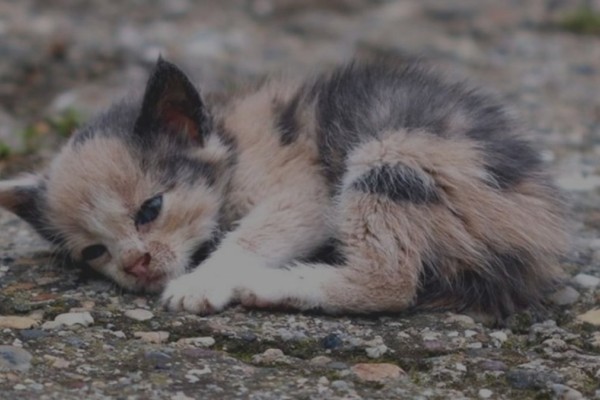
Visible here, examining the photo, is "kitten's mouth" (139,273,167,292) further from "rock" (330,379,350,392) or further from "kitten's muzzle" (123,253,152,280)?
"rock" (330,379,350,392)

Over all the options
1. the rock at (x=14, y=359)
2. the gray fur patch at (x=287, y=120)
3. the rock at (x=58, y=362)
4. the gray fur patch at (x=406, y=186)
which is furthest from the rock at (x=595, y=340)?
the rock at (x=14, y=359)

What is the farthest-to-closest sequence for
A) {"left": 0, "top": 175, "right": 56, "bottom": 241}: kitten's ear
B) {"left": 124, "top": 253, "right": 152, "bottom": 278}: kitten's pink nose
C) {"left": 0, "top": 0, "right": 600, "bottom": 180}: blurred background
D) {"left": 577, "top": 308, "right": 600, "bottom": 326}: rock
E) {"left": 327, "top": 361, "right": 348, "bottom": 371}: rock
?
1. {"left": 0, "top": 0, "right": 600, "bottom": 180}: blurred background
2. {"left": 0, "top": 175, "right": 56, "bottom": 241}: kitten's ear
3. {"left": 124, "top": 253, "right": 152, "bottom": 278}: kitten's pink nose
4. {"left": 577, "top": 308, "right": 600, "bottom": 326}: rock
5. {"left": 327, "top": 361, "right": 348, "bottom": 371}: rock

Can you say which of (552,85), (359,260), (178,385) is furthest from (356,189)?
(552,85)

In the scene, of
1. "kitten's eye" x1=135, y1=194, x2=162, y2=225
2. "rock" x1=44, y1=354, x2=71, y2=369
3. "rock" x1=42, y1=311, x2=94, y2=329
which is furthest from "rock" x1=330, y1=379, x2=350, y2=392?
"kitten's eye" x1=135, y1=194, x2=162, y2=225

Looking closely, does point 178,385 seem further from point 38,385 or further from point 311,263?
point 311,263

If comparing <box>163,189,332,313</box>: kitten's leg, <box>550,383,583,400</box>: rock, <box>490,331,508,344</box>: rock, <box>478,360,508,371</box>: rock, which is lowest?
<box>550,383,583,400</box>: rock

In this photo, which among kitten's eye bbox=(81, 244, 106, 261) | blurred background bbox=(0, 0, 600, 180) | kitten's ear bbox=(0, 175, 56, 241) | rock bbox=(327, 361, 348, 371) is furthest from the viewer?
blurred background bbox=(0, 0, 600, 180)
